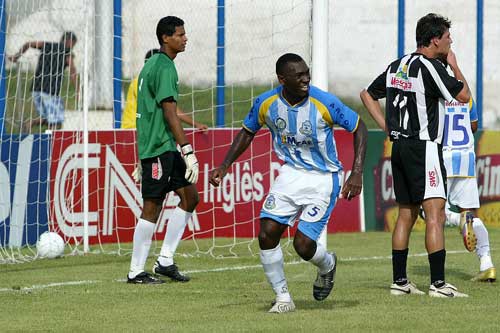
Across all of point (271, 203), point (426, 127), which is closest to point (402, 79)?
point (426, 127)

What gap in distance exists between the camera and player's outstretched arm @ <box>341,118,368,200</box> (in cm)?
812

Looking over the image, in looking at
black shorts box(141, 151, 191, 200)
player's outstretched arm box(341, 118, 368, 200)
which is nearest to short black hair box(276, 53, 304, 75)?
player's outstretched arm box(341, 118, 368, 200)

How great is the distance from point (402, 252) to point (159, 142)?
234 centimetres

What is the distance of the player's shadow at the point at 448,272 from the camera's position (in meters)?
10.5

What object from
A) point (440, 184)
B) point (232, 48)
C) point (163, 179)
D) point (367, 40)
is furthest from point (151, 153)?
point (367, 40)

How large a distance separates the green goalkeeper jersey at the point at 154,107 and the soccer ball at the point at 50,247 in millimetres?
2362

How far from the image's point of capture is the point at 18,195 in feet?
43.9

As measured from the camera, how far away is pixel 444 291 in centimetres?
896

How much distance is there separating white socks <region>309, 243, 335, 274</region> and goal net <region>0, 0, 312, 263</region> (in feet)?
13.5

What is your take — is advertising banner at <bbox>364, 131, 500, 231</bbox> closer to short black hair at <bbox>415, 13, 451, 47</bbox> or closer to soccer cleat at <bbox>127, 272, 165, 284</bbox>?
soccer cleat at <bbox>127, 272, 165, 284</bbox>

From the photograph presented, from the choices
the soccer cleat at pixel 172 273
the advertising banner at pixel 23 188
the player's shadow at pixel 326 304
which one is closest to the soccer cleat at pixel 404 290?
the player's shadow at pixel 326 304

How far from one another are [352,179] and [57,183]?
6.20 meters

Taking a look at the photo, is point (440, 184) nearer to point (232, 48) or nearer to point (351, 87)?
point (232, 48)

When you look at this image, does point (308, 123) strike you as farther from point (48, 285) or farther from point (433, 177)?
point (48, 285)
